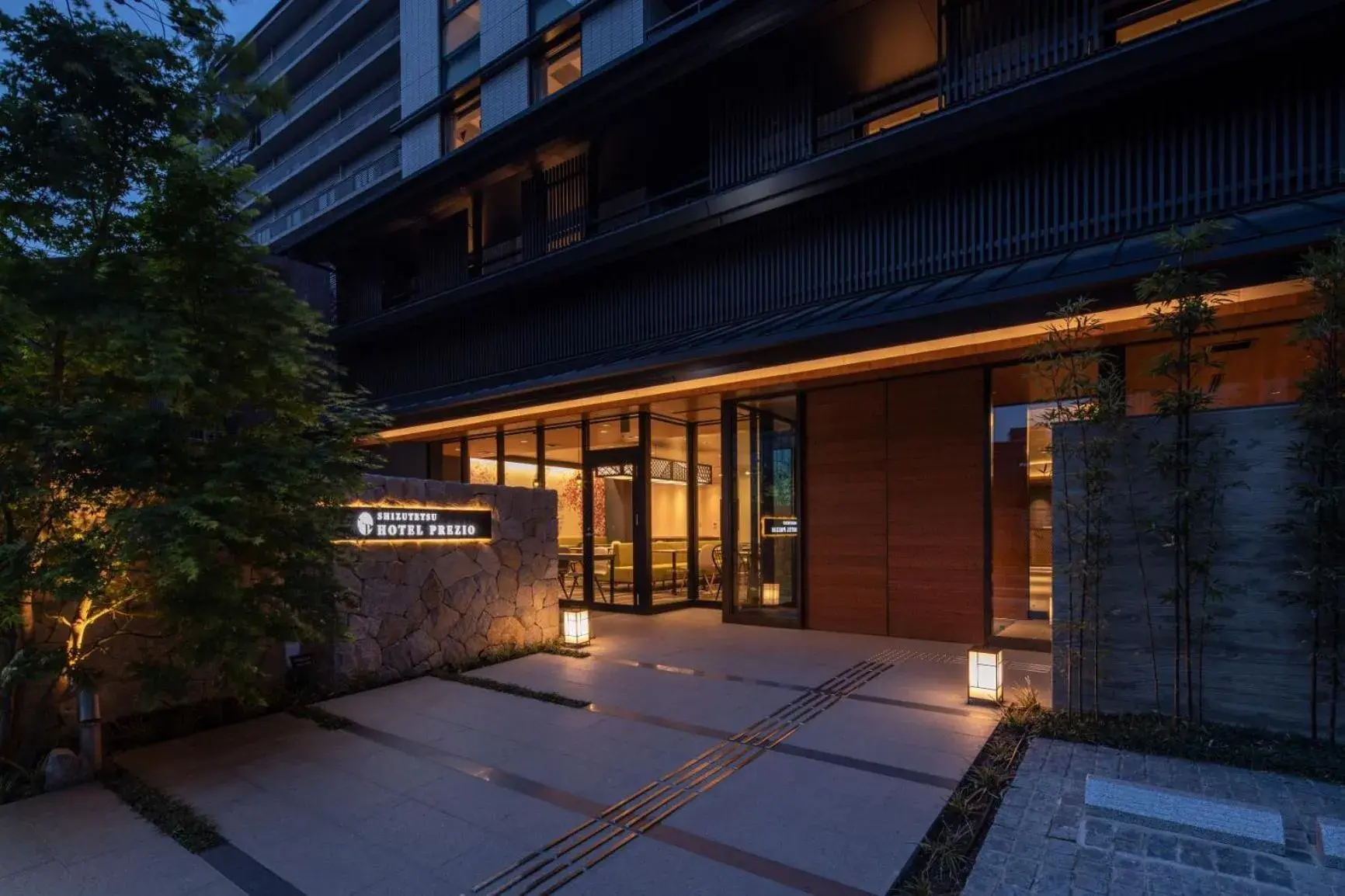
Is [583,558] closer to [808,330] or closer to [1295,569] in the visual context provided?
[808,330]

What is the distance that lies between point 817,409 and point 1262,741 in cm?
561

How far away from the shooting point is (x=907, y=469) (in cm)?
823

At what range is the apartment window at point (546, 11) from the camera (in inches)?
503

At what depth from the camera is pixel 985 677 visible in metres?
5.34

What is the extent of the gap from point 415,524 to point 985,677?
17.2 ft

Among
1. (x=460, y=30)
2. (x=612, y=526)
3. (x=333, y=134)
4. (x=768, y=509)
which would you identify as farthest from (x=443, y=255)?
(x=333, y=134)

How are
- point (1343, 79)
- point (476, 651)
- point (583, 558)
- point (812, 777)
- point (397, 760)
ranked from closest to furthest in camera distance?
point (812, 777), point (397, 760), point (1343, 79), point (476, 651), point (583, 558)

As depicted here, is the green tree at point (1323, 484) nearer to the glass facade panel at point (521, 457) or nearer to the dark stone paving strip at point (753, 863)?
the dark stone paving strip at point (753, 863)

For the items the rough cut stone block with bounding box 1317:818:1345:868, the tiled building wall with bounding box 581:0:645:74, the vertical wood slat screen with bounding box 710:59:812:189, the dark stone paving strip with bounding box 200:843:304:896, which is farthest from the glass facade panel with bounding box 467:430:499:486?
the rough cut stone block with bounding box 1317:818:1345:868

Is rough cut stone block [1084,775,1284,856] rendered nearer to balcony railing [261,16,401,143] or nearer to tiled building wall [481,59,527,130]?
→ tiled building wall [481,59,527,130]

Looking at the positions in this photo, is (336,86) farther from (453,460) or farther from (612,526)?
(612,526)

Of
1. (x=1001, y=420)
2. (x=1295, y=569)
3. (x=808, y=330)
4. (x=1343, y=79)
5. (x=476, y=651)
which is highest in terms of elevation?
(x=1343, y=79)

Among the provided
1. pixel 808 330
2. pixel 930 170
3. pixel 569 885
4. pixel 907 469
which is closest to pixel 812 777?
pixel 569 885

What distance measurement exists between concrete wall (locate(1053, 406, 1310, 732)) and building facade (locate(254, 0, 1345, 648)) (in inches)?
26.1
